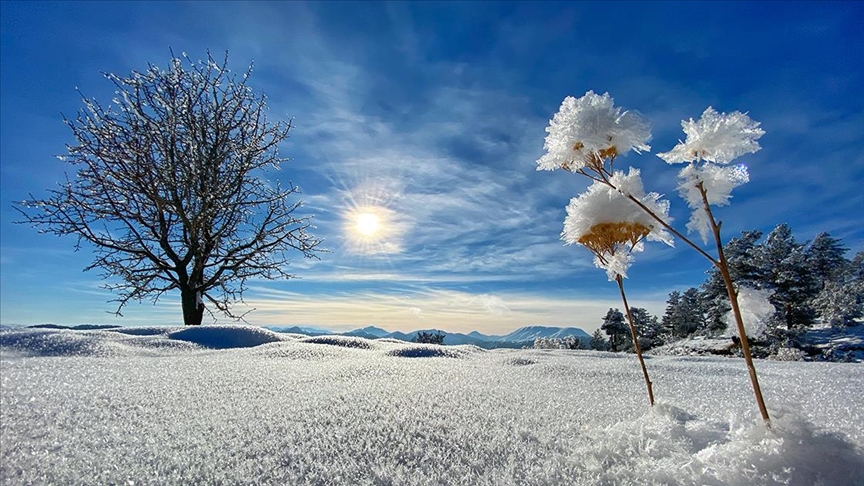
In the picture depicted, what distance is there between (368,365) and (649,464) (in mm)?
1946

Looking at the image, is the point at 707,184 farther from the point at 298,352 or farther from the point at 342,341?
the point at 342,341

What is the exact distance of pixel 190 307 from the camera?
688cm

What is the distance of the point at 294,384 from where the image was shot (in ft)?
6.67

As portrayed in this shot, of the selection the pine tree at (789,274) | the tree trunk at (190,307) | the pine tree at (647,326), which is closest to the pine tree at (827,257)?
the pine tree at (789,274)

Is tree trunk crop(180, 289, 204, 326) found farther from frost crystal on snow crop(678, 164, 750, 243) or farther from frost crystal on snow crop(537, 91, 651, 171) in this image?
frost crystal on snow crop(678, 164, 750, 243)

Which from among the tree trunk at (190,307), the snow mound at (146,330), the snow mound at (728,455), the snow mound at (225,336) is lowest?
the snow mound at (728,455)

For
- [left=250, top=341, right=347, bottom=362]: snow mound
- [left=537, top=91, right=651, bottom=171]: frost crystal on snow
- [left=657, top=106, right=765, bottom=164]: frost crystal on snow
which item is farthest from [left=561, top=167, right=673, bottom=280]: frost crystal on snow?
[left=250, top=341, right=347, bottom=362]: snow mound

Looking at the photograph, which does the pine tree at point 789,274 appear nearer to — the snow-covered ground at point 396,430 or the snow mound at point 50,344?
the snow-covered ground at point 396,430

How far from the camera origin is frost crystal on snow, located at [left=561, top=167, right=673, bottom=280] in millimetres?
1460

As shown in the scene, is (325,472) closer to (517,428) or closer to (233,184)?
(517,428)

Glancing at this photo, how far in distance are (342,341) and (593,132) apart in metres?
3.98

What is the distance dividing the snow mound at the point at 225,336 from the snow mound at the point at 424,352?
5.87ft

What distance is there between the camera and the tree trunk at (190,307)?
6.84 metres

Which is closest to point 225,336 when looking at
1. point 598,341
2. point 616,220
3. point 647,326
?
point 616,220
